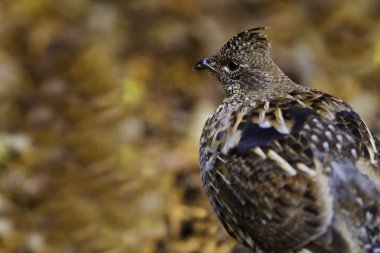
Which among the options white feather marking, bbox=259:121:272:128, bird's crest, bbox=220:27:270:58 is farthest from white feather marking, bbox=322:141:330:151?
bird's crest, bbox=220:27:270:58

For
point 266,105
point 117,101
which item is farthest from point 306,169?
point 117,101

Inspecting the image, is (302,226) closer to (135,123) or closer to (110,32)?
(135,123)

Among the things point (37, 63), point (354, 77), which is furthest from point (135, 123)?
point (354, 77)

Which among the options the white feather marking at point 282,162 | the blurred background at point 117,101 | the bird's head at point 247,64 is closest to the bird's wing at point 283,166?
the white feather marking at point 282,162

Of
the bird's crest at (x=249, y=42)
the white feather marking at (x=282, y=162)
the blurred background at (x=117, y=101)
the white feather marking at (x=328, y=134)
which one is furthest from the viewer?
the blurred background at (x=117, y=101)

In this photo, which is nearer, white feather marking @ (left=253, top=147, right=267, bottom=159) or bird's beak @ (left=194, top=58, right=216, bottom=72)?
white feather marking @ (left=253, top=147, right=267, bottom=159)

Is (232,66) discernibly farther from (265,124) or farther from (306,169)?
(306,169)

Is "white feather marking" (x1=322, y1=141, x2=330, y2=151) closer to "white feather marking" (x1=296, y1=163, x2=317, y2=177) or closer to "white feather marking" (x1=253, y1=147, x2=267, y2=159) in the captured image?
"white feather marking" (x1=296, y1=163, x2=317, y2=177)

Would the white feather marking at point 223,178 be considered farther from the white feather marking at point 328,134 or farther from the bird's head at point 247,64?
the bird's head at point 247,64
